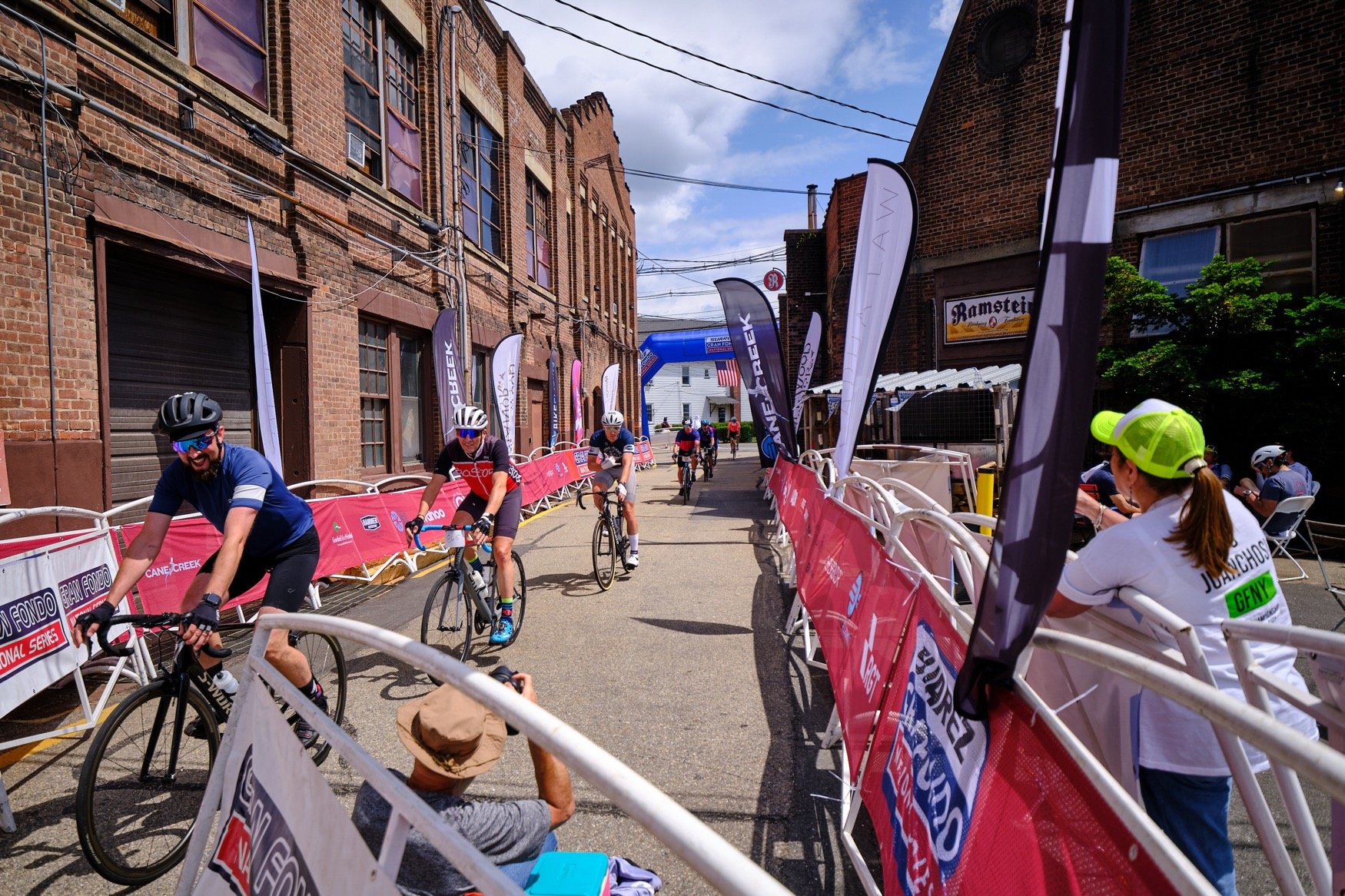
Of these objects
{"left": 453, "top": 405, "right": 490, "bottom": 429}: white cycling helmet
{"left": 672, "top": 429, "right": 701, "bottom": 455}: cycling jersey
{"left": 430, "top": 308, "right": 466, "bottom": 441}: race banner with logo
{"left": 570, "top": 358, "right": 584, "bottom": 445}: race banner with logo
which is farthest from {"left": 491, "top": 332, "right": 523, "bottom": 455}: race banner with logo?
{"left": 453, "top": 405, "right": 490, "bottom": 429}: white cycling helmet

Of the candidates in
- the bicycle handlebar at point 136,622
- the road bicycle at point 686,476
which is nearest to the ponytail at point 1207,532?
the bicycle handlebar at point 136,622

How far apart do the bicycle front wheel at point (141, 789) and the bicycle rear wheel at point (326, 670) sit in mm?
547

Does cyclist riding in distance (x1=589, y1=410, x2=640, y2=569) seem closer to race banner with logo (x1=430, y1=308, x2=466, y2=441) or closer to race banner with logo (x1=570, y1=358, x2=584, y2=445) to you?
race banner with logo (x1=430, y1=308, x2=466, y2=441)

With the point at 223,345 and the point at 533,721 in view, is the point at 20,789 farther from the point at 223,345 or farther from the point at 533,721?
the point at 223,345

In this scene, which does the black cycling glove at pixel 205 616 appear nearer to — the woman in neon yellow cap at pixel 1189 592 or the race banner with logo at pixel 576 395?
the woman in neon yellow cap at pixel 1189 592

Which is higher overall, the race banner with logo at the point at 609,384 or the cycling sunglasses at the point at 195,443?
the race banner with logo at the point at 609,384

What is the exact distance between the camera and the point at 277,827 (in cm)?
173

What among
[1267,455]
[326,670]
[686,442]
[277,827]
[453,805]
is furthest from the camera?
[686,442]

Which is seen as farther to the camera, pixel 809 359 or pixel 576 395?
pixel 576 395

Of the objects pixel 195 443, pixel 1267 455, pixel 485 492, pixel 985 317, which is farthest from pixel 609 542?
pixel 985 317

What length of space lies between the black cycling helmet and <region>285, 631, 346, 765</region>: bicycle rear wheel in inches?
49.6

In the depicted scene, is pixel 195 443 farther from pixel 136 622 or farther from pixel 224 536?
pixel 136 622

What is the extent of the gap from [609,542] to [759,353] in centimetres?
513

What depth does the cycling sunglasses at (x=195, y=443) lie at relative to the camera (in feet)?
11.5
